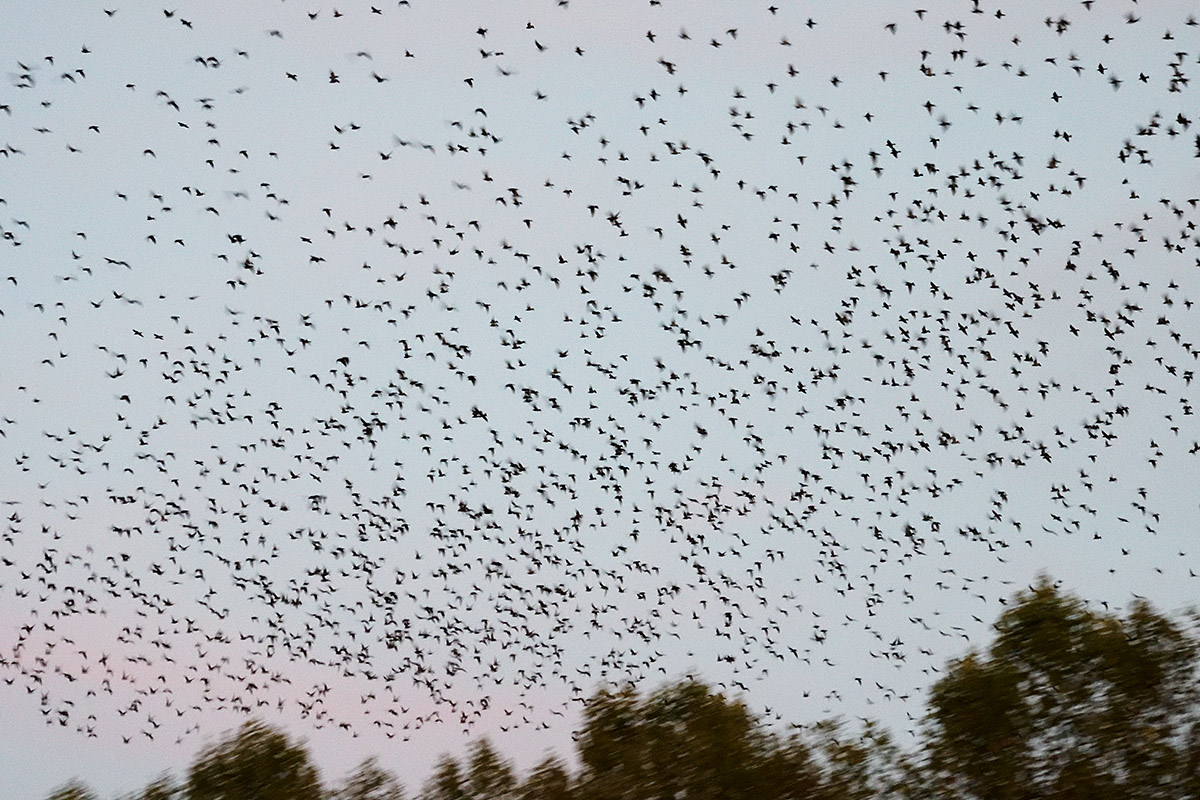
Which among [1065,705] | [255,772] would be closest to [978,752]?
[1065,705]

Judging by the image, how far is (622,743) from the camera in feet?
134

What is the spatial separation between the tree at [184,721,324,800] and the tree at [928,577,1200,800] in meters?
18.6

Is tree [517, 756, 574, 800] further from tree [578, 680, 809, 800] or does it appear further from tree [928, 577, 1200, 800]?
tree [928, 577, 1200, 800]

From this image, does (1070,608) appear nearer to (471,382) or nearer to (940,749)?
(940,749)

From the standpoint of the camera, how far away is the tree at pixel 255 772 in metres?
38.6

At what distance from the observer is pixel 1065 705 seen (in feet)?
117

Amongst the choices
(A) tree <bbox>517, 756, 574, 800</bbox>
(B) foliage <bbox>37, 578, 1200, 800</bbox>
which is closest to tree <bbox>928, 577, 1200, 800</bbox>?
(B) foliage <bbox>37, 578, 1200, 800</bbox>

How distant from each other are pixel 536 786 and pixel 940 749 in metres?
11.3

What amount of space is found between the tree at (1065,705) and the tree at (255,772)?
18638 millimetres

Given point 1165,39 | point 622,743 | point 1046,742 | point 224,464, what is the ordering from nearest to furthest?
point 1165,39 → point 1046,742 → point 224,464 → point 622,743

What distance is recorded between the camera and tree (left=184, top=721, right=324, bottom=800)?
38625 millimetres

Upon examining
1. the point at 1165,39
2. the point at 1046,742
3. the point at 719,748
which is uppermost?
the point at 1165,39

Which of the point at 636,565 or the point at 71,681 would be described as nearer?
the point at 71,681

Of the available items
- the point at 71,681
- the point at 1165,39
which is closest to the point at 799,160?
the point at 1165,39
